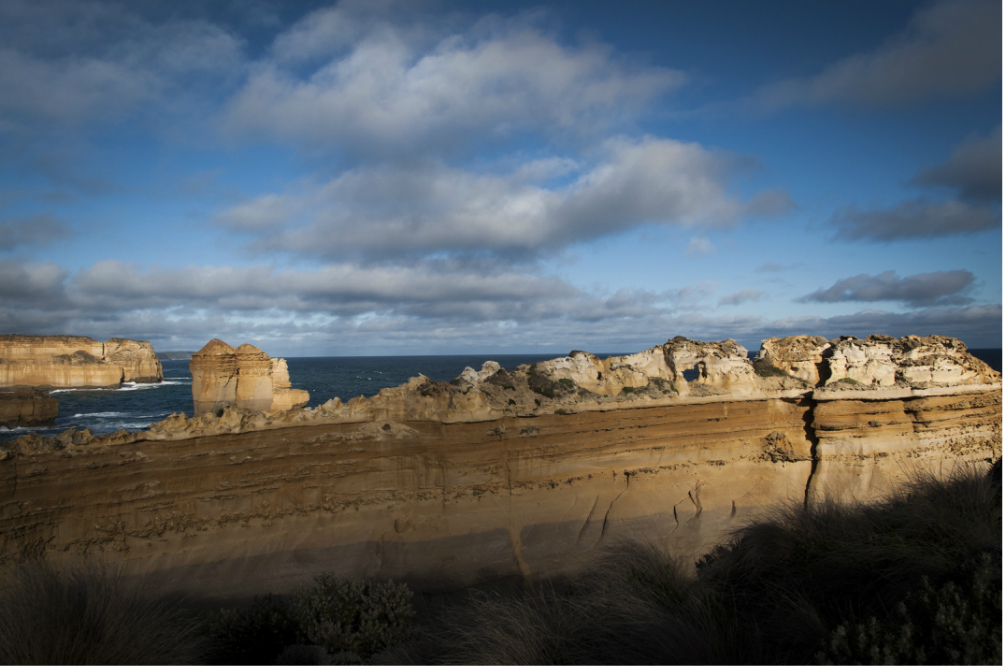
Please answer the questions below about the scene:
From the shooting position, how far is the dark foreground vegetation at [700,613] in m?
3.47

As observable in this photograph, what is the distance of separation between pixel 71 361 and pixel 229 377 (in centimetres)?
4879

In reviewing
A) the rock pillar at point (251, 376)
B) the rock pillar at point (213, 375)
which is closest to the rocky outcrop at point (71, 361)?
the rock pillar at point (213, 375)

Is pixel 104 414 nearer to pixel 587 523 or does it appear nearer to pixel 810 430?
pixel 587 523

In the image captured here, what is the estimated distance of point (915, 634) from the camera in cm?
334

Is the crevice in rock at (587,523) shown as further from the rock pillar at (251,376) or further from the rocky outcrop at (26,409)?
the rocky outcrop at (26,409)

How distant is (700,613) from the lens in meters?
4.49

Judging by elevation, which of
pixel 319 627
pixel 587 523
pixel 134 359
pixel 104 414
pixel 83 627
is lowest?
pixel 104 414

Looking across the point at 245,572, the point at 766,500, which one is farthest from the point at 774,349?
the point at 245,572

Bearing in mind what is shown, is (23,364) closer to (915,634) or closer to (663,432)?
(663,432)

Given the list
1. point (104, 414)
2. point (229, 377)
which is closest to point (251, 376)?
point (229, 377)

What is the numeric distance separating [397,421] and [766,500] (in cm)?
884

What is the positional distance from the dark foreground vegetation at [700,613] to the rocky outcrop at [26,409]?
30136 mm

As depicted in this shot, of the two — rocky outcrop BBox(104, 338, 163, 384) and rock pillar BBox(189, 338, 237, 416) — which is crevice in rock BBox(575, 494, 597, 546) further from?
rocky outcrop BBox(104, 338, 163, 384)

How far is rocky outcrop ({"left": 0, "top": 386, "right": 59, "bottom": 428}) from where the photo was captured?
85.4 ft
